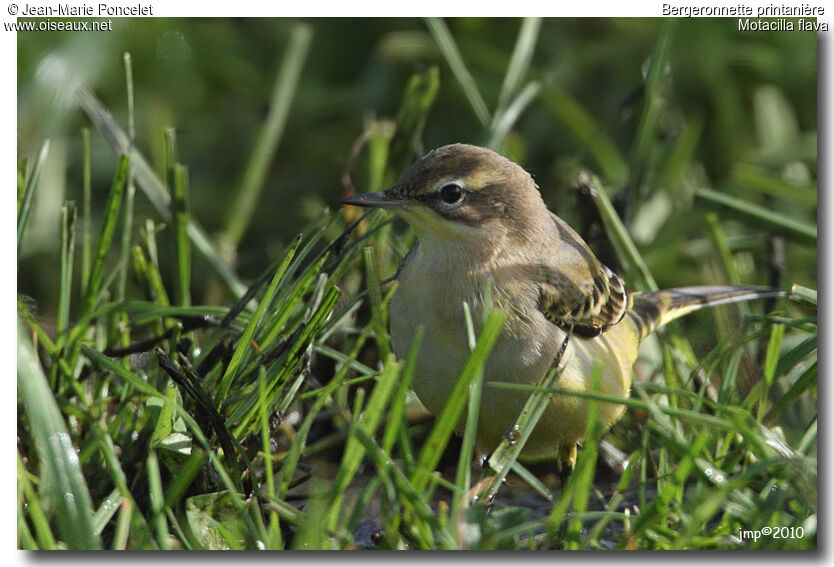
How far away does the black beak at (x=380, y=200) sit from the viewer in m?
3.17

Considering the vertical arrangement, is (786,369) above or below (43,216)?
below

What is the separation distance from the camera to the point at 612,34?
483 cm

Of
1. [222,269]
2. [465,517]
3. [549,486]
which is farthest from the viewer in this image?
[222,269]

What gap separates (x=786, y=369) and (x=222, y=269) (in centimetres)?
215

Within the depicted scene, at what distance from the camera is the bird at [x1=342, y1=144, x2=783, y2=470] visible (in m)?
3.04

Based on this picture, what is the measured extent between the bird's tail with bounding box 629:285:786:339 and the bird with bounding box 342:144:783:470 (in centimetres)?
31

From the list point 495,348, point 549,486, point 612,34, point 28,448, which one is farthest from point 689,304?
point 28,448

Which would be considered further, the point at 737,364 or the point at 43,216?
the point at 43,216

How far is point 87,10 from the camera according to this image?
11.5 ft

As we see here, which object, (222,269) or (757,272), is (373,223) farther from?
(757,272)

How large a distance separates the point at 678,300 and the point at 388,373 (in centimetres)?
170

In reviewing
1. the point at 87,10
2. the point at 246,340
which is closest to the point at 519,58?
the point at 87,10

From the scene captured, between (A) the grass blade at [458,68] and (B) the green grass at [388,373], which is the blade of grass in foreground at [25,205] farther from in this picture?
(A) the grass blade at [458,68]

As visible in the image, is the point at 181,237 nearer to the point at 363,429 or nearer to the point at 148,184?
the point at 148,184
